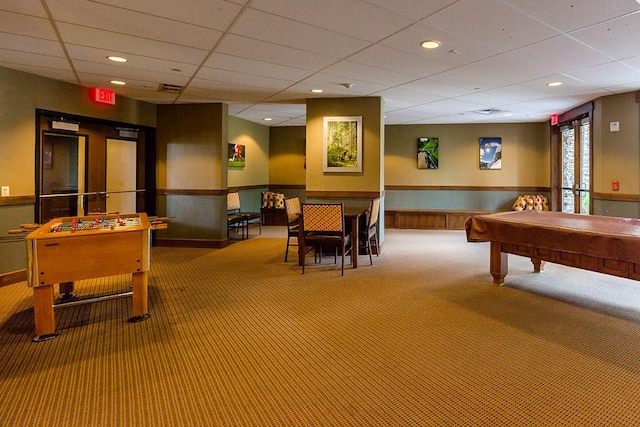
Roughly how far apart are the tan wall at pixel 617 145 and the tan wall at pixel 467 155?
277cm

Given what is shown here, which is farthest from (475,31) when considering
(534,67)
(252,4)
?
(252,4)

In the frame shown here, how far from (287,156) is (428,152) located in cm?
363

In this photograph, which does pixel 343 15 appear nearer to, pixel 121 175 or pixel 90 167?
pixel 90 167

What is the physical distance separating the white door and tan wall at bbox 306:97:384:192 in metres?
3.11

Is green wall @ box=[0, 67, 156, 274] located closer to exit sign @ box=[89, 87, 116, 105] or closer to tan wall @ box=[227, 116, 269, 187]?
exit sign @ box=[89, 87, 116, 105]

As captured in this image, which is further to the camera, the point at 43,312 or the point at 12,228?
the point at 12,228

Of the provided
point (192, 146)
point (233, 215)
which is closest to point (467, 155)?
point (233, 215)

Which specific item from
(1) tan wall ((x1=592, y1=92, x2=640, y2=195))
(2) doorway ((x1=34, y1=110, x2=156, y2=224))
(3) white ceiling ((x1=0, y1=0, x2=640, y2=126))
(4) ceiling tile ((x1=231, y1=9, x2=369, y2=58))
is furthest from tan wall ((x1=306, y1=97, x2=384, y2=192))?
(1) tan wall ((x1=592, y1=92, x2=640, y2=195))

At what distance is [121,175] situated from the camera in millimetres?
6645

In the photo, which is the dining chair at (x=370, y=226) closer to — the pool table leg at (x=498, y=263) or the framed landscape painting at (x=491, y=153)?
the pool table leg at (x=498, y=263)

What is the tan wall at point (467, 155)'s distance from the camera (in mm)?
9211

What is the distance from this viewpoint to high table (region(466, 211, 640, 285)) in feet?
10.7

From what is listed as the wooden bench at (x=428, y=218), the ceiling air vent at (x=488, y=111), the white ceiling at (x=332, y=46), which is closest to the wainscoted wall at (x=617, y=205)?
the white ceiling at (x=332, y=46)

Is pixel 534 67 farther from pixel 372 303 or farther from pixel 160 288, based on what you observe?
pixel 160 288
